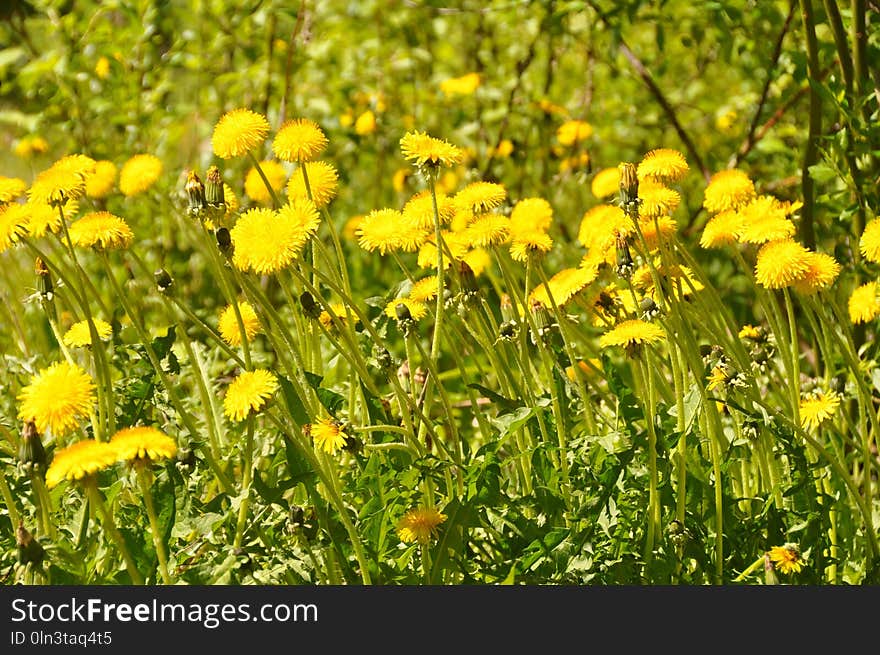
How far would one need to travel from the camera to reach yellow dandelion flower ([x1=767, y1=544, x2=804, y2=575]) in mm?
1502

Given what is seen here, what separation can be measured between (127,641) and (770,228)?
Result: 0.98 meters

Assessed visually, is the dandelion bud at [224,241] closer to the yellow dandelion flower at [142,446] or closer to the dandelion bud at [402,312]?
the dandelion bud at [402,312]

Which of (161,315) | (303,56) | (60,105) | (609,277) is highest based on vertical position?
(60,105)

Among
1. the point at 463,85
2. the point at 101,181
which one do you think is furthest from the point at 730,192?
the point at 463,85

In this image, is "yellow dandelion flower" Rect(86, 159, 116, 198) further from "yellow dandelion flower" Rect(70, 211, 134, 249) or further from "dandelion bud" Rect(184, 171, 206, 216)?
"dandelion bud" Rect(184, 171, 206, 216)

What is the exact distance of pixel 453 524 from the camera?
151 centimetres

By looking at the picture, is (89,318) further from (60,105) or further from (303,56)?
(60,105)

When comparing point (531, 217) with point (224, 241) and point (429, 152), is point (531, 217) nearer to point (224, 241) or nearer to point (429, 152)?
point (429, 152)

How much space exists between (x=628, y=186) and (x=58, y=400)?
741 mm

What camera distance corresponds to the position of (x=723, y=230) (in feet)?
5.55

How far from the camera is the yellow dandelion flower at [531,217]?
180 centimetres

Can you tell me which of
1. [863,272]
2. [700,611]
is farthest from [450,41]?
[700,611]

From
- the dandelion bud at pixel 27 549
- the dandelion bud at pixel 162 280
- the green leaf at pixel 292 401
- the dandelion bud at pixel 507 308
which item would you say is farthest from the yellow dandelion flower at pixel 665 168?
the dandelion bud at pixel 27 549

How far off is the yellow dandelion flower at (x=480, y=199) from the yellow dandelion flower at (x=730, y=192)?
31 centimetres
